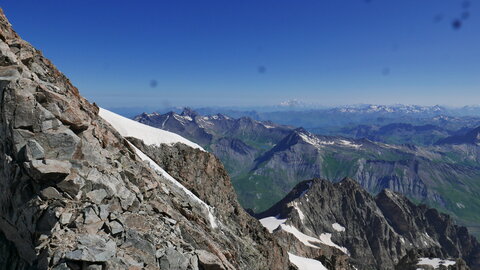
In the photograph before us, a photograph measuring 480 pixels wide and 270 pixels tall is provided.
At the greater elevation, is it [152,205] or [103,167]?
[103,167]

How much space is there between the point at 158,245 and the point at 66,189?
614cm

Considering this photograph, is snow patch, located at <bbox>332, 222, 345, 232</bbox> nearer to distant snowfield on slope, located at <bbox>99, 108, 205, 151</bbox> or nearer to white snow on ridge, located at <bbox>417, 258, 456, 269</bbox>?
white snow on ridge, located at <bbox>417, 258, 456, 269</bbox>

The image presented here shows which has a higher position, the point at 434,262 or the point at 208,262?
the point at 208,262

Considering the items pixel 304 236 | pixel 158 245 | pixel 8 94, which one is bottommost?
pixel 304 236

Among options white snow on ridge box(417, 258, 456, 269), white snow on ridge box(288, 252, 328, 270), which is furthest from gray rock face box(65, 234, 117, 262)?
white snow on ridge box(417, 258, 456, 269)

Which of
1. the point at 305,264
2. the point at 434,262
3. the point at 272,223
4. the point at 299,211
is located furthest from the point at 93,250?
the point at 299,211

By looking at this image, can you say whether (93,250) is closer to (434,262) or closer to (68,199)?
(68,199)

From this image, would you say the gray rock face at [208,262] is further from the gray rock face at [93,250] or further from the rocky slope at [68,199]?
the gray rock face at [93,250]

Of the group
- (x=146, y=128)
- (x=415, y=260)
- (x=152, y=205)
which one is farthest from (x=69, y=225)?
(x=415, y=260)

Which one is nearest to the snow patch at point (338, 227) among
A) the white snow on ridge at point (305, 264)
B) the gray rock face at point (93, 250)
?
the white snow on ridge at point (305, 264)

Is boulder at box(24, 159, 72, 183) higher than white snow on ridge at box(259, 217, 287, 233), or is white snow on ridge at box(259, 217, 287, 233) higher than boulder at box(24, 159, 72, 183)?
boulder at box(24, 159, 72, 183)

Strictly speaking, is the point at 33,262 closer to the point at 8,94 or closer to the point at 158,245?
the point at 158,245

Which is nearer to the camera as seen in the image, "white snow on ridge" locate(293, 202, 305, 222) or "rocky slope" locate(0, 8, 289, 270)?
A: "rocky slope" locate(0, 8, 289, 270)

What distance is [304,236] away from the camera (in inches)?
5748
